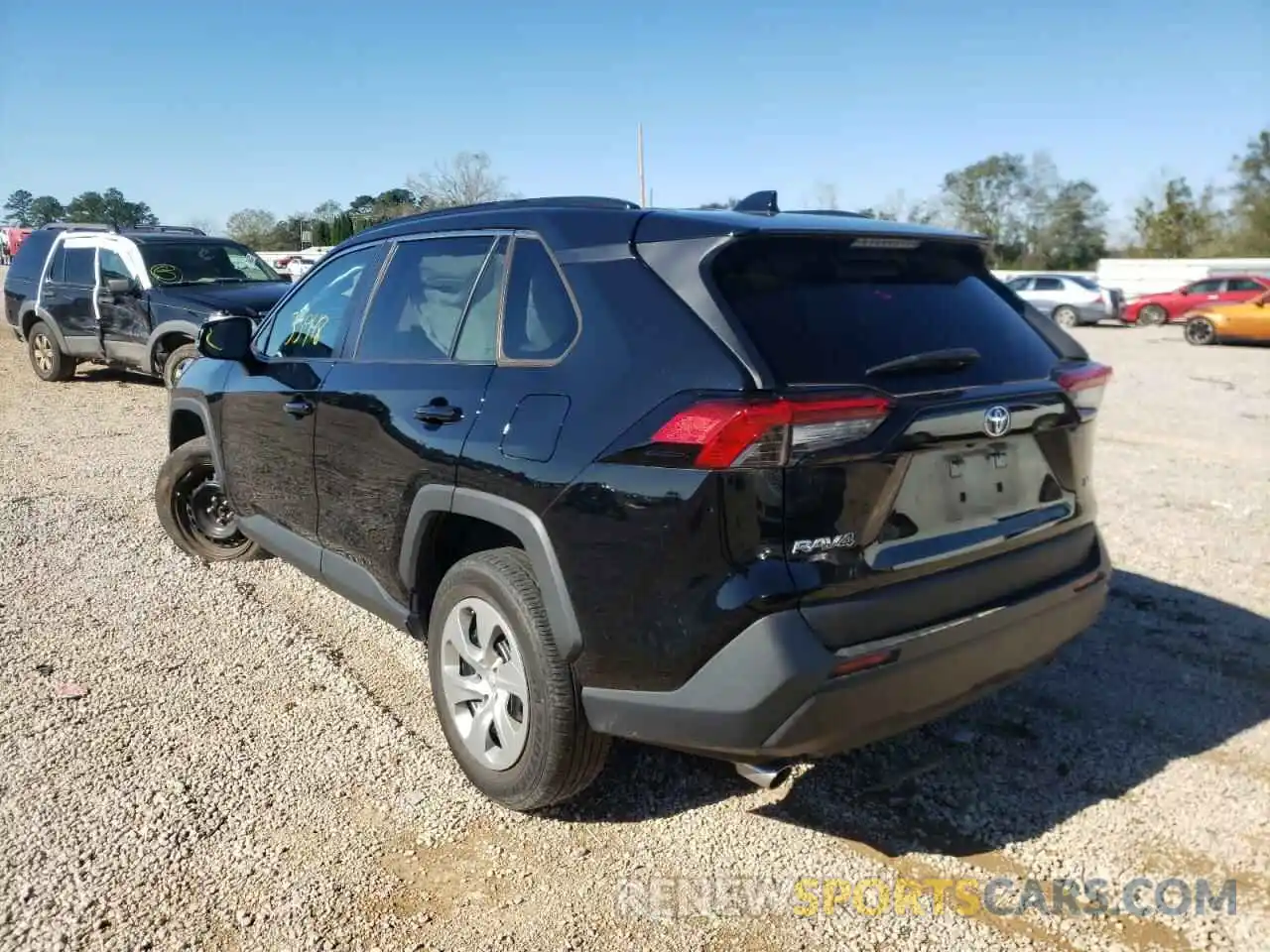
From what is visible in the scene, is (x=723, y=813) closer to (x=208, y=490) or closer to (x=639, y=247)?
(x=639, y=247)

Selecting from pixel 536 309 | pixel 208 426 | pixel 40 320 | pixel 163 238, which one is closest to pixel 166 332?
pixel 163 238

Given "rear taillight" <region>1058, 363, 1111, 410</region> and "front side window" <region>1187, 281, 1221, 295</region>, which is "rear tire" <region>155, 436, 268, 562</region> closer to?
"rear taillight" <region>1058, 363, 1111, 410</region>

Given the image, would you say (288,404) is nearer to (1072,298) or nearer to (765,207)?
(765,207)

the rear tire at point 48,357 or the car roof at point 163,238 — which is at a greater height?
the car roof at point 163,238

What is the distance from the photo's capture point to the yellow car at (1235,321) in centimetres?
2094

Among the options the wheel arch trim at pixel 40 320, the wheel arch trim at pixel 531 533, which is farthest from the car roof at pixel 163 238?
the wheel arch trim at pixel 531 533

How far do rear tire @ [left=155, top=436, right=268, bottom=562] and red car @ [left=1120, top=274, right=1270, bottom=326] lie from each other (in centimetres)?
2493

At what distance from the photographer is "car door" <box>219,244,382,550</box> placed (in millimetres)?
3938

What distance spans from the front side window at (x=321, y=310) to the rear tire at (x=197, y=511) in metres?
1.24

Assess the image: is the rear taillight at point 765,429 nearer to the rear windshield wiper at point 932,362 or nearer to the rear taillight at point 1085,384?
the rear windshield wiper at point 932,362

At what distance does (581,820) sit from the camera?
3025 mm

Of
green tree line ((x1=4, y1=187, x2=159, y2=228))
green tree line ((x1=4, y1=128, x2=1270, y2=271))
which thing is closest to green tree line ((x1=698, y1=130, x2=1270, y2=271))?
green tree line ((x1=4, y1=128, x2=1270, y2=271))

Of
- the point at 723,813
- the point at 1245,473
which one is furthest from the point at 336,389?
the point at 1245,473

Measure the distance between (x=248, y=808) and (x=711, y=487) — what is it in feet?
6.15
